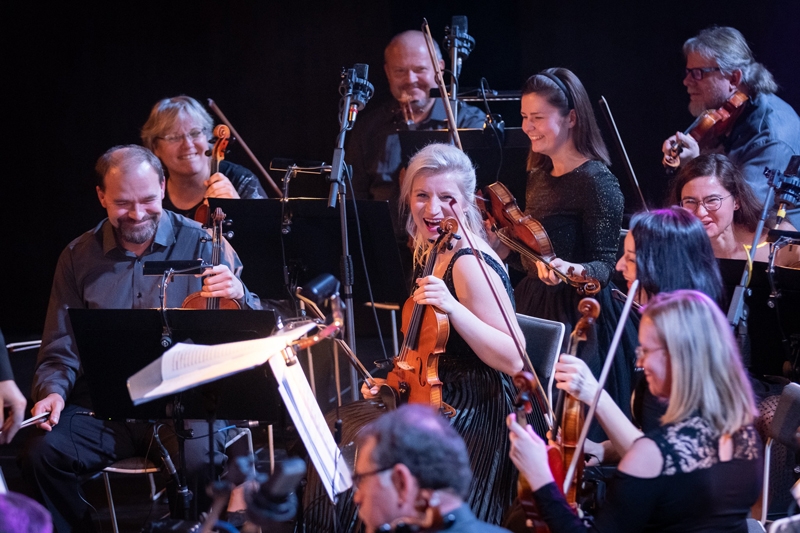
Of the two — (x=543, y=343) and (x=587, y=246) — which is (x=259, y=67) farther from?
(x=543, y=343)

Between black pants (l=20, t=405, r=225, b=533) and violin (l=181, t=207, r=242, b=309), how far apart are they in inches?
17.1

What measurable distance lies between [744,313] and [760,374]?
30 cm

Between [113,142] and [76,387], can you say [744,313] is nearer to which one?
[76,387]

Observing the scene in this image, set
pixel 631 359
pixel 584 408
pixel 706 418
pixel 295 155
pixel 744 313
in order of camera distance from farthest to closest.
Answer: pixel 295 155 < pixel 631 359 < pixel 744 313 < pixel 584 408 < pixel 706 418

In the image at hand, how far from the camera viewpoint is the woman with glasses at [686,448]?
1.81 meters

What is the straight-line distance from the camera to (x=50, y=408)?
298 centimetres

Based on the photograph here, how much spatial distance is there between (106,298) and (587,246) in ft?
6.22

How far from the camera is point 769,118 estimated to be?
393 cm

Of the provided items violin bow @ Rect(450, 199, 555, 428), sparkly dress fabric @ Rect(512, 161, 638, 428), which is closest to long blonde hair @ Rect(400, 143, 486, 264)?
violin bow @ Rect(450, 199, 555, 428)

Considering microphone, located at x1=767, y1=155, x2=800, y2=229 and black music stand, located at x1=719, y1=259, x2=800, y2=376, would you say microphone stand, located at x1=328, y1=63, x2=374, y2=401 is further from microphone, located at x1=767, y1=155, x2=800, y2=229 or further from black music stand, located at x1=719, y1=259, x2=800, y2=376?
microphone, located at x1=767, y1=155, x2=800, y2=229

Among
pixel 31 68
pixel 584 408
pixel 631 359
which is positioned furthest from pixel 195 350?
pixel 31 68

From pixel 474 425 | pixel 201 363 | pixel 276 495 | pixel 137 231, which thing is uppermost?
pixel 137 231

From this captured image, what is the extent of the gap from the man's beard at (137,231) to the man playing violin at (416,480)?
6.34 ft

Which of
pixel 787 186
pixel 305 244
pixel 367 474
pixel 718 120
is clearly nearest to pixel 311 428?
pixel 367 474
